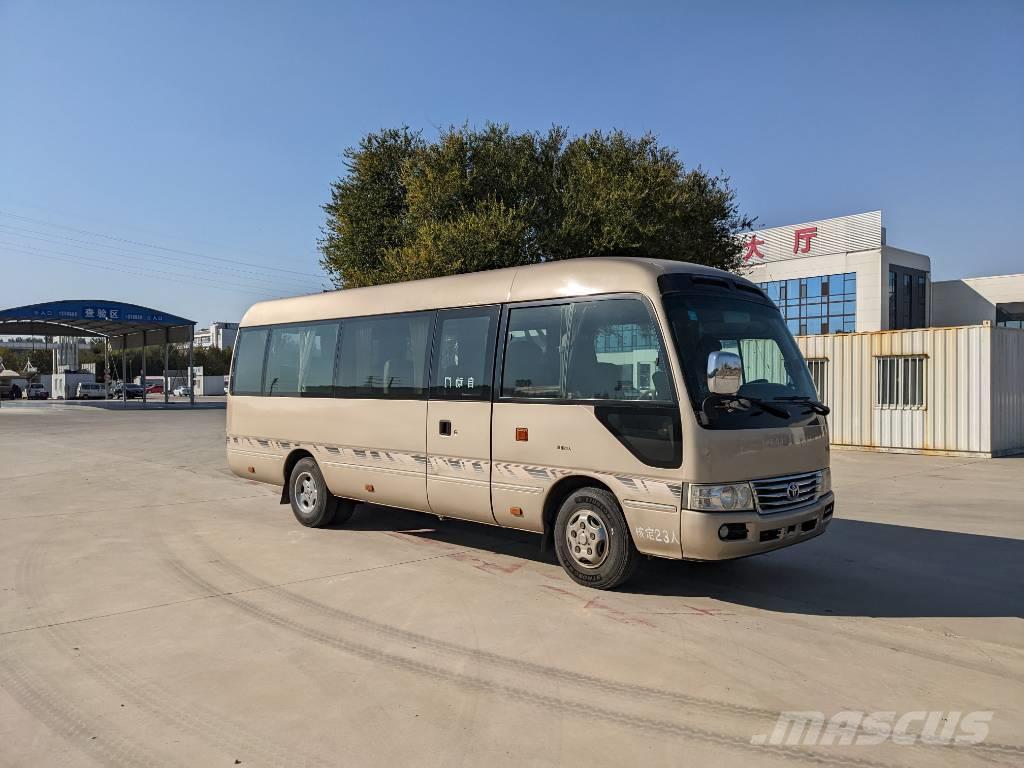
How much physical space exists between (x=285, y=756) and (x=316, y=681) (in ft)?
3.05

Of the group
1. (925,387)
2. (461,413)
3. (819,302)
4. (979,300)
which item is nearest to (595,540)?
(461,413)

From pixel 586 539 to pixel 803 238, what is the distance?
59.7 meters

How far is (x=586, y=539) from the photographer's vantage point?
6.60m

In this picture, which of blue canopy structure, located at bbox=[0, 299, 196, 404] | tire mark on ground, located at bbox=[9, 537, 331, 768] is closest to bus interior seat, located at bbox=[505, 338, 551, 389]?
tire mark on ground, located at bbox=[9, 537, 331, 768]

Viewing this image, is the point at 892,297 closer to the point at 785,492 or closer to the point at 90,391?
the point at 785,492

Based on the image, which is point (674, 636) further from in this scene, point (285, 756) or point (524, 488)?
point (285, 756)

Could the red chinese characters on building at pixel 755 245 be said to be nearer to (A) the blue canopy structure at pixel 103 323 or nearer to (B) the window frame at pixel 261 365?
(A) the blue canopy structure at pixel 103 323

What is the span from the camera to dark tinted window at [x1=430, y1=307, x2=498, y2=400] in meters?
7.55

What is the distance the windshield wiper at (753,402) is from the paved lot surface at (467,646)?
5.19 feet

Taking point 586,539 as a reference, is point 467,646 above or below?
below

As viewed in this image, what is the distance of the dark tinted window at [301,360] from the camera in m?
9.46

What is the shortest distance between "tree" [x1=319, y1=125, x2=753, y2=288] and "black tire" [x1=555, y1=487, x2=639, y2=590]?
15.7m

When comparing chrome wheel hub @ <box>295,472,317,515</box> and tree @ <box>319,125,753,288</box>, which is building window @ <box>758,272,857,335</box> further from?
chrome wheel hub @ <box>295,472,317,515</box>

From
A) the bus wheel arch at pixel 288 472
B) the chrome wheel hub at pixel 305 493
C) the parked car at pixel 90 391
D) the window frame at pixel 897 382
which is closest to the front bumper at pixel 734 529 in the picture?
the chrome wheel hub at pixel 305 493
